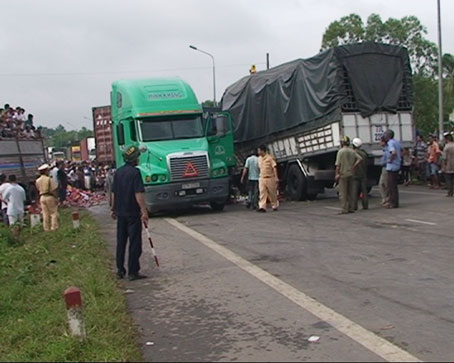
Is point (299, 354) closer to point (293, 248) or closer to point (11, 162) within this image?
point (293, 248)

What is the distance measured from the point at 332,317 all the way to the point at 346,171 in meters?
9.07

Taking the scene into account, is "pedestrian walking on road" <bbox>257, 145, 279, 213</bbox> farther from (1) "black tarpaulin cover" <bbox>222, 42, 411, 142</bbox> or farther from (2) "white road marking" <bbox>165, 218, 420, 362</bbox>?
(2) "white road marking" <bbox>165, 218, 420, 362</bbox>

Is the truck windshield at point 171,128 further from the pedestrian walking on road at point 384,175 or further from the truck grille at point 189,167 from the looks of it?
the pedestrian walking on road at point 384,175

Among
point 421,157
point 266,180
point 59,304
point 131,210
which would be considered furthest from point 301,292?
point 421,157

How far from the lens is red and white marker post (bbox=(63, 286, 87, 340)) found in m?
5.51

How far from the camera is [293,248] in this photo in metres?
10.5

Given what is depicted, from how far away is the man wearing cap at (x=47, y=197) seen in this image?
14.5 metres

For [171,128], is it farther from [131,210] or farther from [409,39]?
[409,39]

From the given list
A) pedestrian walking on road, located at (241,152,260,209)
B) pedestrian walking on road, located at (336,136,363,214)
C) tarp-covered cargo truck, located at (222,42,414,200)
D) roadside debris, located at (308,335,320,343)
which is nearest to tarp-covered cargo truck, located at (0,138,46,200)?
pedestrian walking on road, located at (241,152,260,209)

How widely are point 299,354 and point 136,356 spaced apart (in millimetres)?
1314

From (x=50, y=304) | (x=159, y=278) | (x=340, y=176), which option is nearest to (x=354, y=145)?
(x=340, y=176)

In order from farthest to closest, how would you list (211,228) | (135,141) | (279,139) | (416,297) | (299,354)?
(279,139) < (135,141) < (211,228) < (416,297) < (299,354)

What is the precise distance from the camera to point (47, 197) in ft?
48.3

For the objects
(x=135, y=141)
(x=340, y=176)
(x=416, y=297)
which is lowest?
(x=416, y=297)
